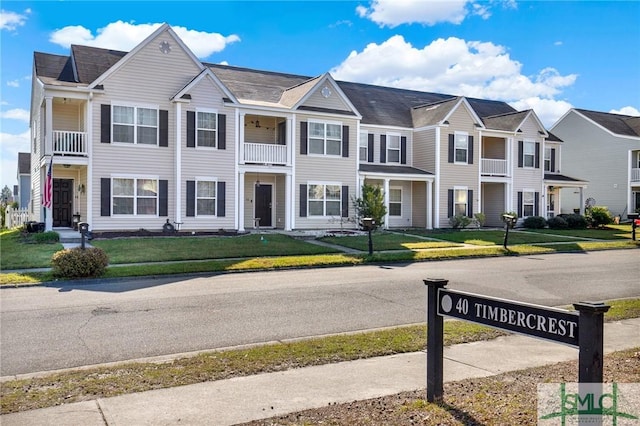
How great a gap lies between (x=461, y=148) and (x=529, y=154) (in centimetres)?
652

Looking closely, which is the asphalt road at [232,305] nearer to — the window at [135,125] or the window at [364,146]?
the window at [135,125]

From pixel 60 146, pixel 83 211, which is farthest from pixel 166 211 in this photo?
pixel 60 146

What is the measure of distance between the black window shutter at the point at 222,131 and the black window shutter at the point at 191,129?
3.83 ft

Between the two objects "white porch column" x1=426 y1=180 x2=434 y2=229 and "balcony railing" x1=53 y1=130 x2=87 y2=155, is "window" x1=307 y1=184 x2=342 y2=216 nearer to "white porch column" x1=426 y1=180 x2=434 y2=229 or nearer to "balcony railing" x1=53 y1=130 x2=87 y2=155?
"white porch column" x1=426 y1=180 x2=434 y2=229

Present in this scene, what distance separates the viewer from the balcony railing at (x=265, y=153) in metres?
26.4

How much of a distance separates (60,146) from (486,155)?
2604 cm

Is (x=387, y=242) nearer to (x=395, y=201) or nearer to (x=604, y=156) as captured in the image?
(x=395, y=201)

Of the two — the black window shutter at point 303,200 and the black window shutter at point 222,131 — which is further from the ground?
the black window shutter at point 222,131

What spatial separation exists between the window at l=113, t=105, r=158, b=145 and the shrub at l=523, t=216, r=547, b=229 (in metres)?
22.8

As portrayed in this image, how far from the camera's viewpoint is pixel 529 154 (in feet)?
119

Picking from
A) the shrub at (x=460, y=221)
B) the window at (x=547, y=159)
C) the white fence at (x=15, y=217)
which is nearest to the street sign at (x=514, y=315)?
the shrub at (x=460, y=221)

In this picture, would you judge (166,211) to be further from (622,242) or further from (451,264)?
(622,242)

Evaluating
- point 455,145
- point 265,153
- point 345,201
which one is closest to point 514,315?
point 265,153

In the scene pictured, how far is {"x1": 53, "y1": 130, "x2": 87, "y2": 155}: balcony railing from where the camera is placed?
74.7 ft
